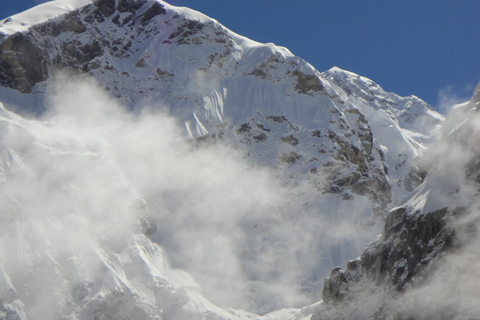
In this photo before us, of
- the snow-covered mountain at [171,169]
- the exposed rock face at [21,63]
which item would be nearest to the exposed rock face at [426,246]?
the snow-covered mountain at [171,169]

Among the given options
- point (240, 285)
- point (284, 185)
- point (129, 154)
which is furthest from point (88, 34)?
point (240, 285)

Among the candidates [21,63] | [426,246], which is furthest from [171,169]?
[426,246]

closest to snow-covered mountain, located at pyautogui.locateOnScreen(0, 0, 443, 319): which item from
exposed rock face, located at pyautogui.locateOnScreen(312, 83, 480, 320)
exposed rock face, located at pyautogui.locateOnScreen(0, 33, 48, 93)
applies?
exposed rock face, located at pyautogui.locateOnScreen(0, 33, 48, 93)

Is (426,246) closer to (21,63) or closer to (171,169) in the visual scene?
(171,169)

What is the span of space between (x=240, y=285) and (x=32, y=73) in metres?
51.9

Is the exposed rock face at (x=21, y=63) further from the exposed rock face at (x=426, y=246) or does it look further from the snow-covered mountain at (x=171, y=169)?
the exposed rock face at (x=426, y=246)

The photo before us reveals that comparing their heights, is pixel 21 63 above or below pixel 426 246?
below

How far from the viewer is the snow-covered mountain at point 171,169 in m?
85.6

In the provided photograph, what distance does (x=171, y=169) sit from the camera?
361 feet

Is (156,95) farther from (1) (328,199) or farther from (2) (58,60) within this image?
(1) (328,199)

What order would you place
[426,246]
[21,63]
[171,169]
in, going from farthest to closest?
[21,63] → [171,169] → [426,246]

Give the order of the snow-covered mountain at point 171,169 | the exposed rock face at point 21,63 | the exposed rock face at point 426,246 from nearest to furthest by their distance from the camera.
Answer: the exposed rock face at point 426,246, the snow-covered mountain at point 171,169, the exposed rock face at point 21,63

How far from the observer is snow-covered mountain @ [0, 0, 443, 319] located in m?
85.6

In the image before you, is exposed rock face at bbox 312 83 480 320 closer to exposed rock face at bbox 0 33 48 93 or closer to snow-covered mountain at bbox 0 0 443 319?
snow-covered mountain at bbox 0 0 443 319
